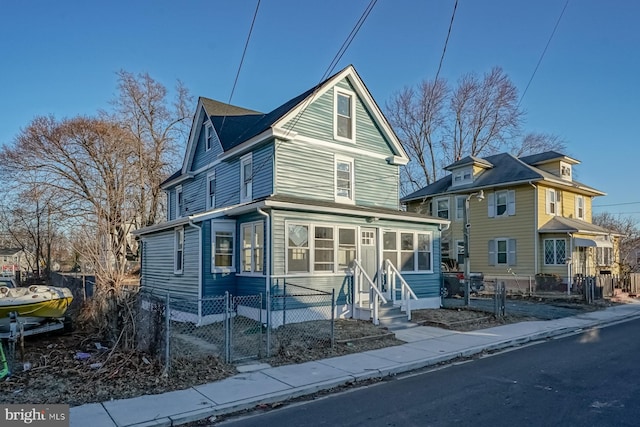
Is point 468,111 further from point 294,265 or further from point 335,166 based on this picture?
point 294,265

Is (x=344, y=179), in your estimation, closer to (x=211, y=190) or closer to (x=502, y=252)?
(x=211, y=190)

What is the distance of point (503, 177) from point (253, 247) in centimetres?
1837

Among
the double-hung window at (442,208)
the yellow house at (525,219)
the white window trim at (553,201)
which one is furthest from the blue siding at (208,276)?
the white window trim at (553,201)

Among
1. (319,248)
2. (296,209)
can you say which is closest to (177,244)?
(296,209)

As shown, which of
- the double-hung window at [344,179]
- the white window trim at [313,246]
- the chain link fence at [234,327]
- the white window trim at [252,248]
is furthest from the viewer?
the double-hung window at [344,179]

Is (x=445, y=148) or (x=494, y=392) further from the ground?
(x=445, y=148)

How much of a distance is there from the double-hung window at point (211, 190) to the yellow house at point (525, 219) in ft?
41.1

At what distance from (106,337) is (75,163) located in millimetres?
28191

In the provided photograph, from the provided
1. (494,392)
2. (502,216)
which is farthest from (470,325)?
(502,216)

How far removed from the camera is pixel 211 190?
19.0m

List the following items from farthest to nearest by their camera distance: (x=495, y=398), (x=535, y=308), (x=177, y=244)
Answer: (x=535, y=308)
(x=177, y=244)
(x=495, y=398)

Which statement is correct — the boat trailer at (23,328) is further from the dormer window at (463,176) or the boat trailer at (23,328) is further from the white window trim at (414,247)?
the dormer window at (463,176)

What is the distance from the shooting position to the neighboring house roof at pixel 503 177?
81.8 feet

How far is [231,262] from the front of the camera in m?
14.5
